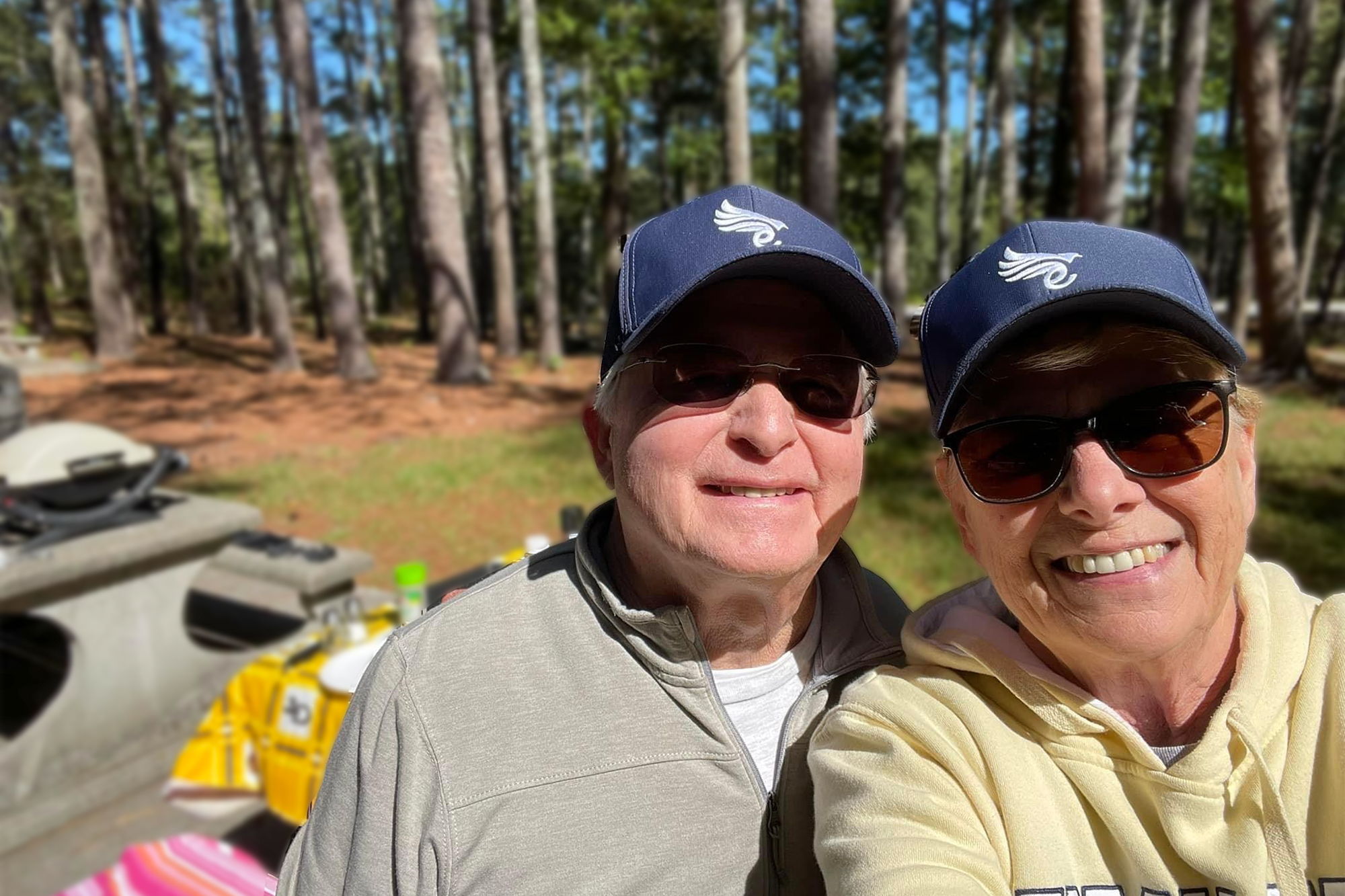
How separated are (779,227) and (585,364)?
15.9 metres

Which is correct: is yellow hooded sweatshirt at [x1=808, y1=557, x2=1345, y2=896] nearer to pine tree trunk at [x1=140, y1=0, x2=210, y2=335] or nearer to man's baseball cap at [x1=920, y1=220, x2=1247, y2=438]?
man's baseball cap at [x1=920, y1=220, x2=1247, y2=438]

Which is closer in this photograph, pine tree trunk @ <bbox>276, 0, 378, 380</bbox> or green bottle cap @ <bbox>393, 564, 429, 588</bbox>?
green bottle cap @ <bbox>393, 564, 429, 588</bbox>

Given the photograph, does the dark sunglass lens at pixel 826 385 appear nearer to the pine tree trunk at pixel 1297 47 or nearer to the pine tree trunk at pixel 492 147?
the pine tree trunk at pixel 492 147

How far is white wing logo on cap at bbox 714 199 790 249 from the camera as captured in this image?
1369 millimetres

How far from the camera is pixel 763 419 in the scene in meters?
1.38

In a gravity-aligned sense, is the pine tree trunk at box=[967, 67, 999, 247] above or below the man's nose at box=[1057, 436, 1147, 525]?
above

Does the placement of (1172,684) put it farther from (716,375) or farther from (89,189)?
(89,189)

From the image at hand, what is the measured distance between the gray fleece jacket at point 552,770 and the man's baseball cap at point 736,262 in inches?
20.4

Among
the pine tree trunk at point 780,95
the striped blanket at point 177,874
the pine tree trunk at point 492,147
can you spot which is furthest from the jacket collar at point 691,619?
the pine tree trunk at point 780,95

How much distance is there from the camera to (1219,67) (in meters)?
23.3

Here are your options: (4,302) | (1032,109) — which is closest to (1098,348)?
(1032,109)

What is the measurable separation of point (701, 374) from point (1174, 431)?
0.76 metres

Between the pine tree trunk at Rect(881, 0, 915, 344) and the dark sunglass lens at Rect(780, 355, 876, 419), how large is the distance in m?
14.3

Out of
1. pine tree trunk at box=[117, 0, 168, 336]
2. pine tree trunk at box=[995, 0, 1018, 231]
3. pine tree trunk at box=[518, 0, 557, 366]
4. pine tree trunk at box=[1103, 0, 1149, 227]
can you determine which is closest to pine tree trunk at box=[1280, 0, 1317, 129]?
pine tree trunk at box=[1103, 0, 1149, 227]
